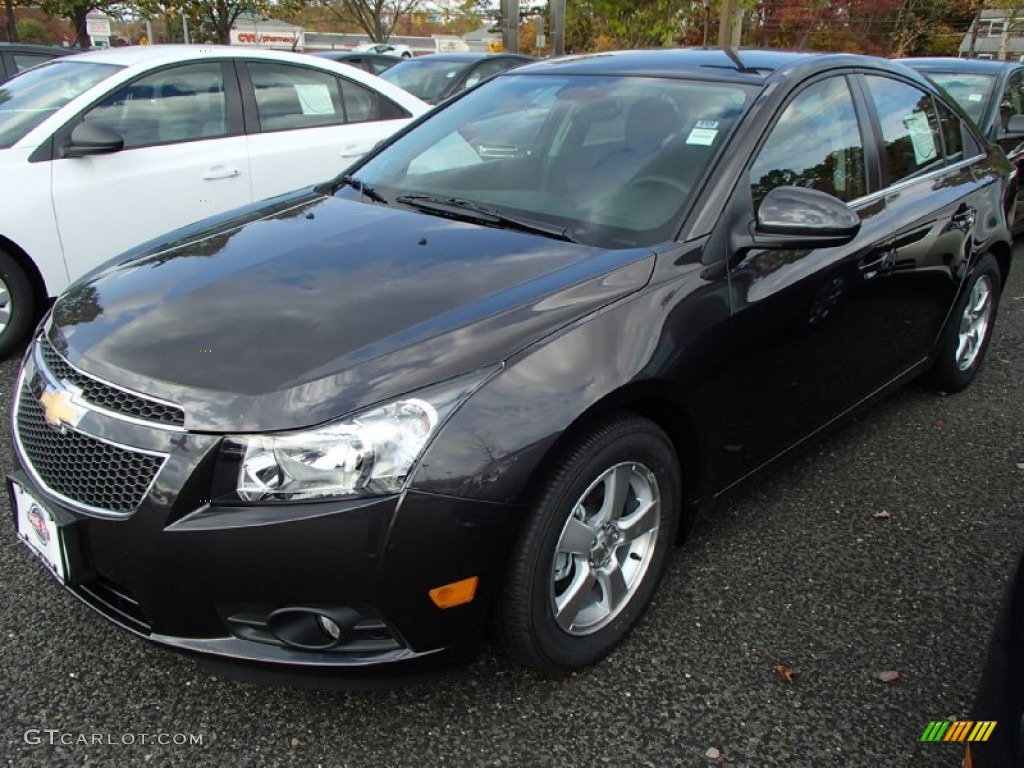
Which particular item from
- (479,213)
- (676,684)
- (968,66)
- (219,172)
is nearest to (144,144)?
(219,172)

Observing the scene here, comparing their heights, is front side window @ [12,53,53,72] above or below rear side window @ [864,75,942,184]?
above

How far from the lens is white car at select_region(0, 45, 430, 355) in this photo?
4.38 m

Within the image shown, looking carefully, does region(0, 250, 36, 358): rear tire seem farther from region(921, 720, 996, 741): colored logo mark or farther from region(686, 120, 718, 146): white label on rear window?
region(921, 720, 996, 741): colored logo mark

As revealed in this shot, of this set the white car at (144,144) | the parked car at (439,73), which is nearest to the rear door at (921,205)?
the white car at (144,144)

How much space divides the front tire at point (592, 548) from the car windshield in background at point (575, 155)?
641 millimetres

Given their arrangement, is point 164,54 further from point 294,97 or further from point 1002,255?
point 1002,255

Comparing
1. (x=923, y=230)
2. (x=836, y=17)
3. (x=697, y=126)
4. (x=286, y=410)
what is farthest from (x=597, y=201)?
(x=836, y=17)

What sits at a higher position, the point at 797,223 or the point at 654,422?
the point at 797,223

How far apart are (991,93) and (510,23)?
13.3 metres

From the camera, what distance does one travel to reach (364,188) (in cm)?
309

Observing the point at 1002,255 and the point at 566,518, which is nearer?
the point at 566,518

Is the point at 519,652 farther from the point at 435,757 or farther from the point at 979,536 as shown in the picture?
the point at 979,536

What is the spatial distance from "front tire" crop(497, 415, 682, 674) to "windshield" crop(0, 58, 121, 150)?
3924mm
